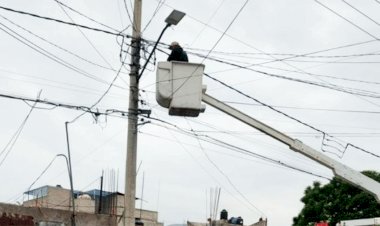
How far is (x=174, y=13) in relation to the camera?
40.4 ft

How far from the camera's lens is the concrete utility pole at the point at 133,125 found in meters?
13.4

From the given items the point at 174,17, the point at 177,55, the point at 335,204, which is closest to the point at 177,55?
the point at 177,55

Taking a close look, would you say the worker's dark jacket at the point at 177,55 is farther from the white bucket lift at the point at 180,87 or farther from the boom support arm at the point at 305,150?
the boom support arm at the point at 305,150

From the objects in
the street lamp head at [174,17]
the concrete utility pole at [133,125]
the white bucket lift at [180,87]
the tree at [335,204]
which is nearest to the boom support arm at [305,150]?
the white bucket lift at [180,87]

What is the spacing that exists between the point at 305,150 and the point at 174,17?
405 cm

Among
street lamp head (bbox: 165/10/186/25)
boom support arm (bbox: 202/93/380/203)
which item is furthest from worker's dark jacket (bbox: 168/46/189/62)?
boom support arm (bbox: 202/93/380/203)

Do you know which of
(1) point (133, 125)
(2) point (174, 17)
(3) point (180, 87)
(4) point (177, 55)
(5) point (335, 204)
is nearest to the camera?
(3) point (180, 87)

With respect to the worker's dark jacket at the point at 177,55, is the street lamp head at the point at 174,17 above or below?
→ above

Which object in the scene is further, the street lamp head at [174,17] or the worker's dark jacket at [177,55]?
the worker's dark jacket at [177,55]

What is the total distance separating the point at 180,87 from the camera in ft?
39.8

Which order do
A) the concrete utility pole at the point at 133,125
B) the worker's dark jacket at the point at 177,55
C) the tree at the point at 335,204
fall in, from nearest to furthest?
1. the worker's dark jacket at the point at 177,55
2. the concrete utility pole at the point at 133,125
3. the tree at the point at 335,204

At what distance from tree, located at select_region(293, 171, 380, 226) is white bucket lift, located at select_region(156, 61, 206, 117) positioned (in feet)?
87.9

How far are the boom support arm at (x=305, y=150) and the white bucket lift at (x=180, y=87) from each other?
280 millimetres

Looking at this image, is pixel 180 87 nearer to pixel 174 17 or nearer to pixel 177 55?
pixel 177 55
